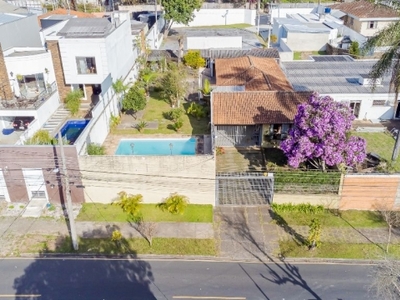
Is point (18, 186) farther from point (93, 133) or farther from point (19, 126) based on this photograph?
point (19, 126)

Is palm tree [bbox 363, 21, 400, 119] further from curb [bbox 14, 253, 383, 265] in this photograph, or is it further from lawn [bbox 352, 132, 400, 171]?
curb [bbox 14, 253, 383, 265]

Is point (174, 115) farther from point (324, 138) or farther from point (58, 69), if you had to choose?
point (324, 138)

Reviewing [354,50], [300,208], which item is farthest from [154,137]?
[354,50]

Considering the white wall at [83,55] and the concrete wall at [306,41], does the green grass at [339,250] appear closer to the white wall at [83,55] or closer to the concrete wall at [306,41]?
the white wall at [83,55]

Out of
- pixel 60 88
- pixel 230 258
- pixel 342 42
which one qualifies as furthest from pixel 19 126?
pixel 342 42

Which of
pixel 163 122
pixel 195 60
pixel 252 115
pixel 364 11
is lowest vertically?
pixel 163 122

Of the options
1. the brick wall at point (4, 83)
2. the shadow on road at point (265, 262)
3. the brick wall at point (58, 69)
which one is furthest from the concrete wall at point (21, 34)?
the shadow on road at point (265, 262)

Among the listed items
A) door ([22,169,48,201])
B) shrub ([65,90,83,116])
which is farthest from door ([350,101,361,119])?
door ([22,169,48,201])

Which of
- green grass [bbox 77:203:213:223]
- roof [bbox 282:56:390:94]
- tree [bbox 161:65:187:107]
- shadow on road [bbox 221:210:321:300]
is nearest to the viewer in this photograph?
shadow on road [bbox 221:210:321:300]
